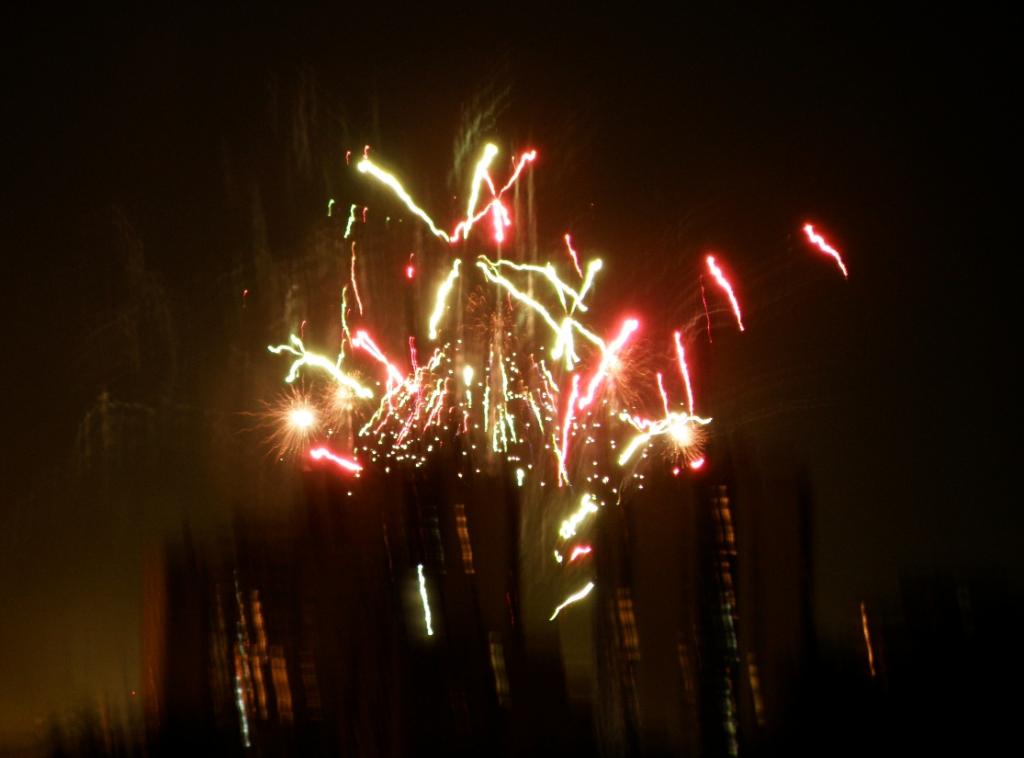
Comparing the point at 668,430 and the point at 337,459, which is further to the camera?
the point at 668,430

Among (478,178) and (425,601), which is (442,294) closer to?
(478,178)

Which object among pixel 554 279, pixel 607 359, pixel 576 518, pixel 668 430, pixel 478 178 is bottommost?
pixel 576 518

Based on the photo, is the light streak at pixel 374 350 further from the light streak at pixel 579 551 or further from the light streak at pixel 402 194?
the light streak at pixel 579 551

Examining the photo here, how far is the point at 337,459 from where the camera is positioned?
10.1 meters

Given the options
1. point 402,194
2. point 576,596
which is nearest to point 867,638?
point 576,596

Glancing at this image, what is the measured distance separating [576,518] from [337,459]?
5.92 feet

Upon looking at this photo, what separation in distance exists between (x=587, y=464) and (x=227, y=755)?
10.9 ft

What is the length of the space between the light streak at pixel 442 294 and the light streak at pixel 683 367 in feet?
5.75

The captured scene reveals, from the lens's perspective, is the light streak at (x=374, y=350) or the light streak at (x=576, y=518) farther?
the light streak at (x=374, y=350)

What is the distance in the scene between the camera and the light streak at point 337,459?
9.93 metres

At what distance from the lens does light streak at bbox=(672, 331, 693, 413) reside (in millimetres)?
10383

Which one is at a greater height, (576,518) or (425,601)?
(576,518)

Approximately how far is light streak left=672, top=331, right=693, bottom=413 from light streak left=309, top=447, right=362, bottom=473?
249cm

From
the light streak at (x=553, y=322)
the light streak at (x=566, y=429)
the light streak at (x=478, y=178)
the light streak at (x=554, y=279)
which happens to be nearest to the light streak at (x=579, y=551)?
the light streak at (x=566, y=429)
